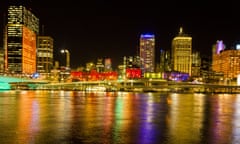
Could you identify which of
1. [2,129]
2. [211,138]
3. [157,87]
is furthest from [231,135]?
[157,87]

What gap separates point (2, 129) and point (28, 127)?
6.99 feet

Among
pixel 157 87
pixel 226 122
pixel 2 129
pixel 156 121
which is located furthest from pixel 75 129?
pixel 157 87

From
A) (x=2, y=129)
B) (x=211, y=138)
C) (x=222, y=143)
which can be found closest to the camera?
(x=222, y=143)

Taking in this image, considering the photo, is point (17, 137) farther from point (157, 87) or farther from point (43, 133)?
point (157, 87)

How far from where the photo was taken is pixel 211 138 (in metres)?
29.2

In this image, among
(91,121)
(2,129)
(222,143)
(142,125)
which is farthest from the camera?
(91,121)

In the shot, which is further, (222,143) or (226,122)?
(226,122)

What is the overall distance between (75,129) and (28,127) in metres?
4.07

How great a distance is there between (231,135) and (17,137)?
1533cm

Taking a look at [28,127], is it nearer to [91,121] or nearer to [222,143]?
[91,121]

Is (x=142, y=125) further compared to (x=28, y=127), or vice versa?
(x=142, y=125)

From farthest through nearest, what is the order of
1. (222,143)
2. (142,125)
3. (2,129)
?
(142,125)
(2,129)
(222,143)

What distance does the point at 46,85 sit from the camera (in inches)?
7648

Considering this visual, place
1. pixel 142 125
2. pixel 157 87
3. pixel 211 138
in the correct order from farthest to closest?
pixel 157 87 → pixel 142 125 → pixel 211 138
